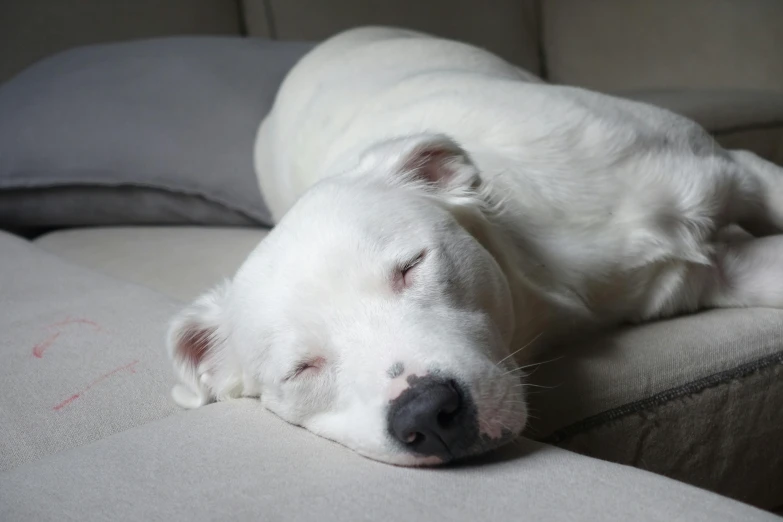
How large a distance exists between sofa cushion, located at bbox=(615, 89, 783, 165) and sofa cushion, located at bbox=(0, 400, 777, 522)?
1.98 m

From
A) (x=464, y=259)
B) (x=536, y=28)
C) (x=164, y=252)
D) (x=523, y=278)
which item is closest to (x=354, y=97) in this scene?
(x=164, y=252)

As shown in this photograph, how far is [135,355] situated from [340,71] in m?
1.32

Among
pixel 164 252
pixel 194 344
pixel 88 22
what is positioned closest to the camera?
pixel 194 344

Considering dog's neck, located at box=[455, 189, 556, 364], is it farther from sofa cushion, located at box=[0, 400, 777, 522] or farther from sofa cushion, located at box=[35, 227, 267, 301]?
sofa cushion, located at box=[35, 227, 267, 301]

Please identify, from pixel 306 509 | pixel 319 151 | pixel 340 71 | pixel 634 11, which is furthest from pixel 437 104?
pixel 634 11

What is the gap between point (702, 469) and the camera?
1.38 metres

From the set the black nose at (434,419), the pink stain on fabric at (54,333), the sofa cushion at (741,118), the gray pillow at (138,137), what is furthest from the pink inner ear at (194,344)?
the sofa cushion at (741,118)

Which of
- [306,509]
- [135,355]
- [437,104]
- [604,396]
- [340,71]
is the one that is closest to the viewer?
[306,509]

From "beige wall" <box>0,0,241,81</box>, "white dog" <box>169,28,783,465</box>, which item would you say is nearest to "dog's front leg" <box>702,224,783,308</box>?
"white dog" <box>169,28,783,465</box>

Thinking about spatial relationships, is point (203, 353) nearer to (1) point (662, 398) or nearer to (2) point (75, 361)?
(2) point (75, 361)

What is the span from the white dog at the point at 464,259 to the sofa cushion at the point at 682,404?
128mm

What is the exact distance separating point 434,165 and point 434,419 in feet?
2.00

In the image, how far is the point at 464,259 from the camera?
134 cm

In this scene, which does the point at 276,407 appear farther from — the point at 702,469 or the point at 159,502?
the point at 702,469
